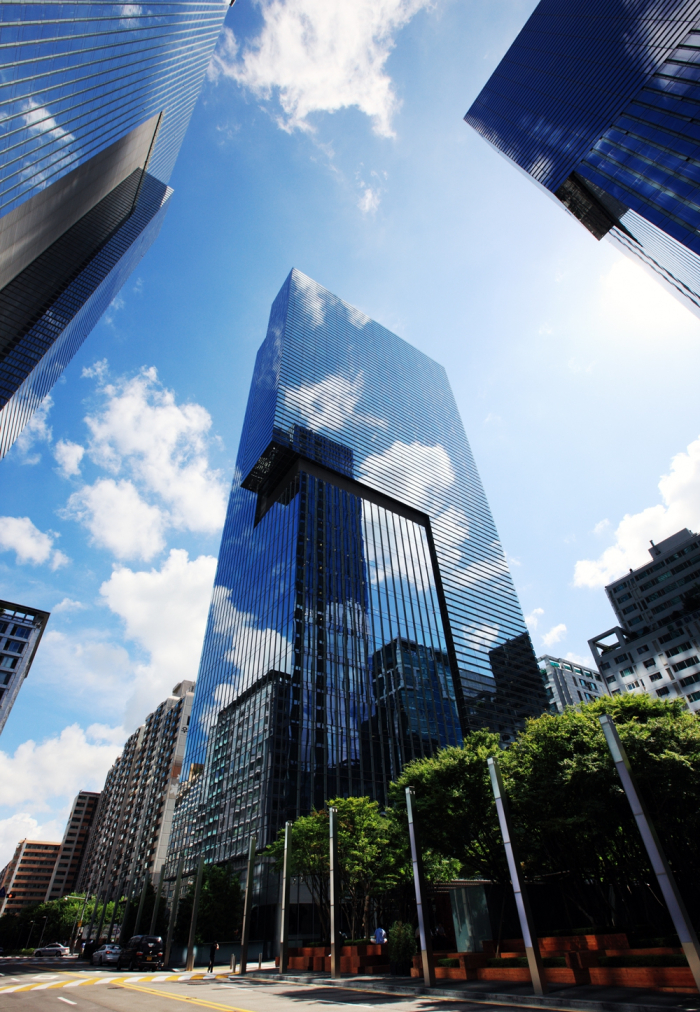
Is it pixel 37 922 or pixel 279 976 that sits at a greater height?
pixel 37 922

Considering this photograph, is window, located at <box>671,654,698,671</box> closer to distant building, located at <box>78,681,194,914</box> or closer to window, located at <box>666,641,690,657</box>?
window, located at <box>666,641,690,657</box>

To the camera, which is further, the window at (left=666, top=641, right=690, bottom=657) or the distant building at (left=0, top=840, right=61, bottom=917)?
the distant building at (left=0, top=840, right=61, bottom=917)

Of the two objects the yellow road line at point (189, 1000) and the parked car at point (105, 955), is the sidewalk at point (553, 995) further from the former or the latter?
the parked car at point (105, 955)

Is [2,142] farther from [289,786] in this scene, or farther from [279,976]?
[289,786]

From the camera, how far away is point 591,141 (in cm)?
5306

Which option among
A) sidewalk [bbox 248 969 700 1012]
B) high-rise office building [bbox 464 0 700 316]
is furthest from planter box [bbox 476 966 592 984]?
high-rise office building [bbox 464 0 700 316]

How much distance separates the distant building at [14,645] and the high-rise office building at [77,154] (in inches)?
2169

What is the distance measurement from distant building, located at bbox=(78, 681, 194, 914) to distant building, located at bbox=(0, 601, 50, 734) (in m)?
A: 35.8

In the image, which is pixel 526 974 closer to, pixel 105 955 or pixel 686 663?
pixel 105 955

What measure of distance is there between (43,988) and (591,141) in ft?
259

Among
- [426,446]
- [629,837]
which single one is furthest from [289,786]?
[426,446]

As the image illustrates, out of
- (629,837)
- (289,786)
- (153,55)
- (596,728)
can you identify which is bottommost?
(629,837)

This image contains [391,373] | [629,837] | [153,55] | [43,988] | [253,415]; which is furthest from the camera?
[391,373]

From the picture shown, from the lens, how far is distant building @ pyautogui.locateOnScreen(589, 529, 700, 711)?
101m
